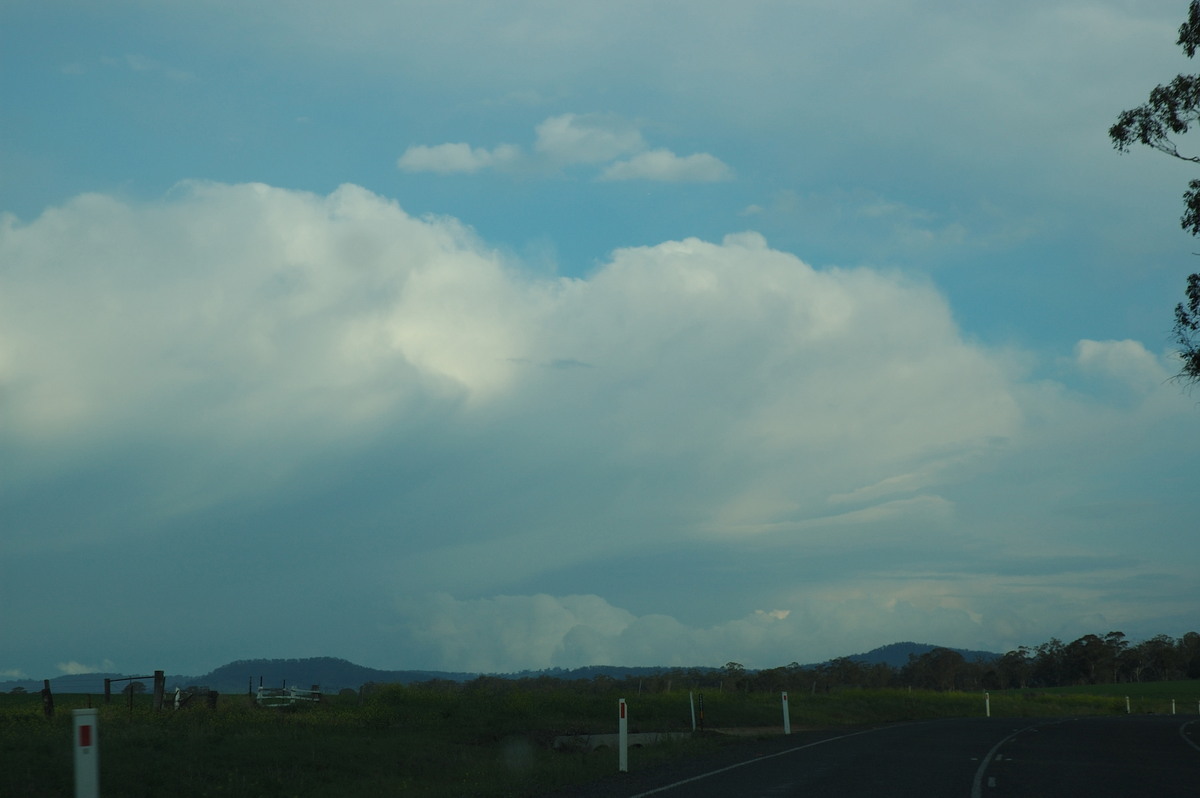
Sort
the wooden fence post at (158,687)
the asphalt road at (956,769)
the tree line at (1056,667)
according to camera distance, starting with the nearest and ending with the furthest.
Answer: the asphalt road at (956,769)
the wooden fence post at (158,687)
the tree line at (1056,667)

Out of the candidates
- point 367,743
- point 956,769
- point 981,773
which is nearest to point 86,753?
point 981,773

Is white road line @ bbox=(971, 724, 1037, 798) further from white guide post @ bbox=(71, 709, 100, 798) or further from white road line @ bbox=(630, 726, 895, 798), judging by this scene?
white guide post @ bbox=(71, 709, 100, 798)

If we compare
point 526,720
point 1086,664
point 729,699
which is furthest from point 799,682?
point 526,720

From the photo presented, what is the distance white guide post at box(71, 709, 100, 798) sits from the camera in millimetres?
8898

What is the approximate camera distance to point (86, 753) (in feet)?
29.9

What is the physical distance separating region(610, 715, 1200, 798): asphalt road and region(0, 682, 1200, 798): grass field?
2974 mm

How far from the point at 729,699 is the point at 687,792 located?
125 feet

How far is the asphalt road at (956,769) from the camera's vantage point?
57.9ft

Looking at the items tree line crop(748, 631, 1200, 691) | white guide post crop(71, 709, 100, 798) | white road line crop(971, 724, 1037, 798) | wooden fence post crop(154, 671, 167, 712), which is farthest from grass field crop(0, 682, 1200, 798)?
tree line crop(748, 631, 1200, 691)

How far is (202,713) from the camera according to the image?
35156mm

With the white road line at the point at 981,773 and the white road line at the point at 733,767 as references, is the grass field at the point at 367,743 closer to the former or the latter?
the white road line at the point at 733,767

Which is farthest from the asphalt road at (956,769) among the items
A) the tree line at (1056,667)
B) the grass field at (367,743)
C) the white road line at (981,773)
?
the tree line at (1056,667)

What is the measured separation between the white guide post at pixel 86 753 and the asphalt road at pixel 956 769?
9980mm

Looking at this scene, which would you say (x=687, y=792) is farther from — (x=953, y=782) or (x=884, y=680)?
(x=884, y=680)
